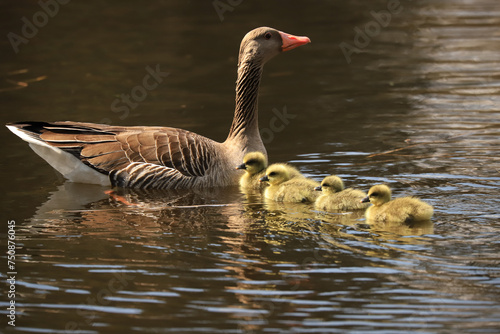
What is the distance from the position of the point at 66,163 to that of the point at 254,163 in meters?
2.59

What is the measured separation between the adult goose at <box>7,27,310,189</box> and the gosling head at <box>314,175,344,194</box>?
6.57 ft

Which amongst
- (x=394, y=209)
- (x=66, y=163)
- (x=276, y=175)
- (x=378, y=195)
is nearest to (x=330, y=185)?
(x=378, y=195)

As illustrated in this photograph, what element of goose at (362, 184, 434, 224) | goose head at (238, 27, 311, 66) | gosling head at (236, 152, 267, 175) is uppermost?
goose head at (238, 27, 311, 66)

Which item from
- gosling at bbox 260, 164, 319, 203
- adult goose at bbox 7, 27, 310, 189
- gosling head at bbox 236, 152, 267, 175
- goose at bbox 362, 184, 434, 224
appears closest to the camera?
goose at bbox 362, 184, 434, 224

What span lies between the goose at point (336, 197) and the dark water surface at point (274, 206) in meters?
0.24

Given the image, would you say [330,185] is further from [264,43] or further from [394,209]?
[264,43]

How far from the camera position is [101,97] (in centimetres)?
1550

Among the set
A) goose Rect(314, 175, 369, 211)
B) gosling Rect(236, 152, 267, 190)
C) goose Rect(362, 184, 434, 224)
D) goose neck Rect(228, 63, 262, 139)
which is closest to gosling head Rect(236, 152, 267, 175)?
gosling Rect(236, 152, 267, 190)

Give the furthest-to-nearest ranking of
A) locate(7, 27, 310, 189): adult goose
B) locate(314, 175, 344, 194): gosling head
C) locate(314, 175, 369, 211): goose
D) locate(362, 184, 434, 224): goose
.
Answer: locate(7, 27, 310, 189): adult goose → locate(314, 175, 344, 194): gosling head → locate(314, 175, 369, 211): goose → locate(362, 184, 434, 224): goose

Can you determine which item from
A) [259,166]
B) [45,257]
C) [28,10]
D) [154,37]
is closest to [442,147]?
[259,166]

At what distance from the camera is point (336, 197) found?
9250 mm

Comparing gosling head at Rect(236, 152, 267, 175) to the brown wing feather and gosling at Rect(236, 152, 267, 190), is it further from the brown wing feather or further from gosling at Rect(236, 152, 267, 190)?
the brown wing feather

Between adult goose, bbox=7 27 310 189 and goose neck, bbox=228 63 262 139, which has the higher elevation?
goose neck, bbox=228 63 262 139

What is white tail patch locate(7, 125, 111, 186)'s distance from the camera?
35.7ft
